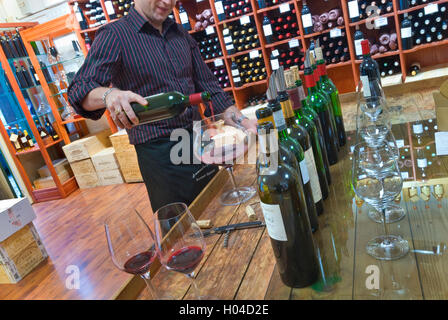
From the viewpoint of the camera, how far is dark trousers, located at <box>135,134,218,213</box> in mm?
1968

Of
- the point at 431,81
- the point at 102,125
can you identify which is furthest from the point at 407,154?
the point at 102,125

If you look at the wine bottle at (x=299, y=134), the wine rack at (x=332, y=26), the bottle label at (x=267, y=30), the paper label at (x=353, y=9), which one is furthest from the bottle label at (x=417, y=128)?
the bottle label at (x=267, y=30)

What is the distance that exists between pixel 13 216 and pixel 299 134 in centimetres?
322

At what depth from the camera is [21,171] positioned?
5.54 m

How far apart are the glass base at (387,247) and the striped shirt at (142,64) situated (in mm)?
1278

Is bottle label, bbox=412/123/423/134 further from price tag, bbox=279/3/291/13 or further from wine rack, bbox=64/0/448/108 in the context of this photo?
price tag, bbox=279/3/291/13

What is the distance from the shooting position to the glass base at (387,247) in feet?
2.78

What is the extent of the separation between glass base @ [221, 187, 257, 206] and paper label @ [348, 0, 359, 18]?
336 centimetres

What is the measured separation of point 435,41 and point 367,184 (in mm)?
3751

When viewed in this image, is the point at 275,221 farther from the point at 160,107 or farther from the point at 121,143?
the point at 121,143

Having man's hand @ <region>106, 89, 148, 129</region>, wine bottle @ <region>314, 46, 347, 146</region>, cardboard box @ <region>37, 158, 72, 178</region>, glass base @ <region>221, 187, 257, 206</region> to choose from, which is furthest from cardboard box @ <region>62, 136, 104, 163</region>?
wine bottle @ <region>314, 46, 347, 146</region>

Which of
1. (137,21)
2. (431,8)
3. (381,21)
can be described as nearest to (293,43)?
(381,21)

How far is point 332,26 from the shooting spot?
4273 mm

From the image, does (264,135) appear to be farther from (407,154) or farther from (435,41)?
(435,41)
